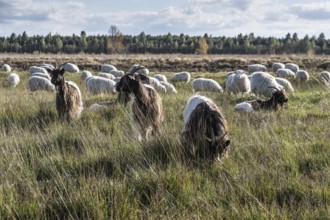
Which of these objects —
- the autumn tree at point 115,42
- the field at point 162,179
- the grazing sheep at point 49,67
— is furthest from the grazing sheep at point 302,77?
the autumn tree at point 115,42

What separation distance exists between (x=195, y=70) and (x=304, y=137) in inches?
1075

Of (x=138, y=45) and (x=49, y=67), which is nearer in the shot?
(x=49, y=67)

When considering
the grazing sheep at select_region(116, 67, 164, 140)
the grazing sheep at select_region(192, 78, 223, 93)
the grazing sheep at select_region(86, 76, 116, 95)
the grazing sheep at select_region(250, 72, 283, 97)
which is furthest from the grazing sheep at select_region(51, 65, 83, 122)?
the grazing sheep at select_region(192, 78, 223, 93)

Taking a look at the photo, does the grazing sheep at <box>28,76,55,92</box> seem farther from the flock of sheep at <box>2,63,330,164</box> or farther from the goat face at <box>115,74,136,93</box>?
the goat face at <box>115,74,136,93</box>

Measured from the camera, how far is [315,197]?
4.17 meters

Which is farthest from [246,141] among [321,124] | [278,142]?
[321,124]

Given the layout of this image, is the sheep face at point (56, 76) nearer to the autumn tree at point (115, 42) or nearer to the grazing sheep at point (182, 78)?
the grazing sheep at point (182, 78)

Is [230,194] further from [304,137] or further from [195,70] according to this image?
[195,70]

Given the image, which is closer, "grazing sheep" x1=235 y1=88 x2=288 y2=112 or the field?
the field

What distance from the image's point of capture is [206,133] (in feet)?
19.8

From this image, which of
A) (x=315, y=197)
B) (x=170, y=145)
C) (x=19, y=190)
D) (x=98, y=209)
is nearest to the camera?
(x=98, y=209)

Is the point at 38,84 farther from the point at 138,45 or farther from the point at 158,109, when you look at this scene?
the point at 138,45

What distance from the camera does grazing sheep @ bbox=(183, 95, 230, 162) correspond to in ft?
18.4

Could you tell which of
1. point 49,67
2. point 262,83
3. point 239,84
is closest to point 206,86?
point 239,84
